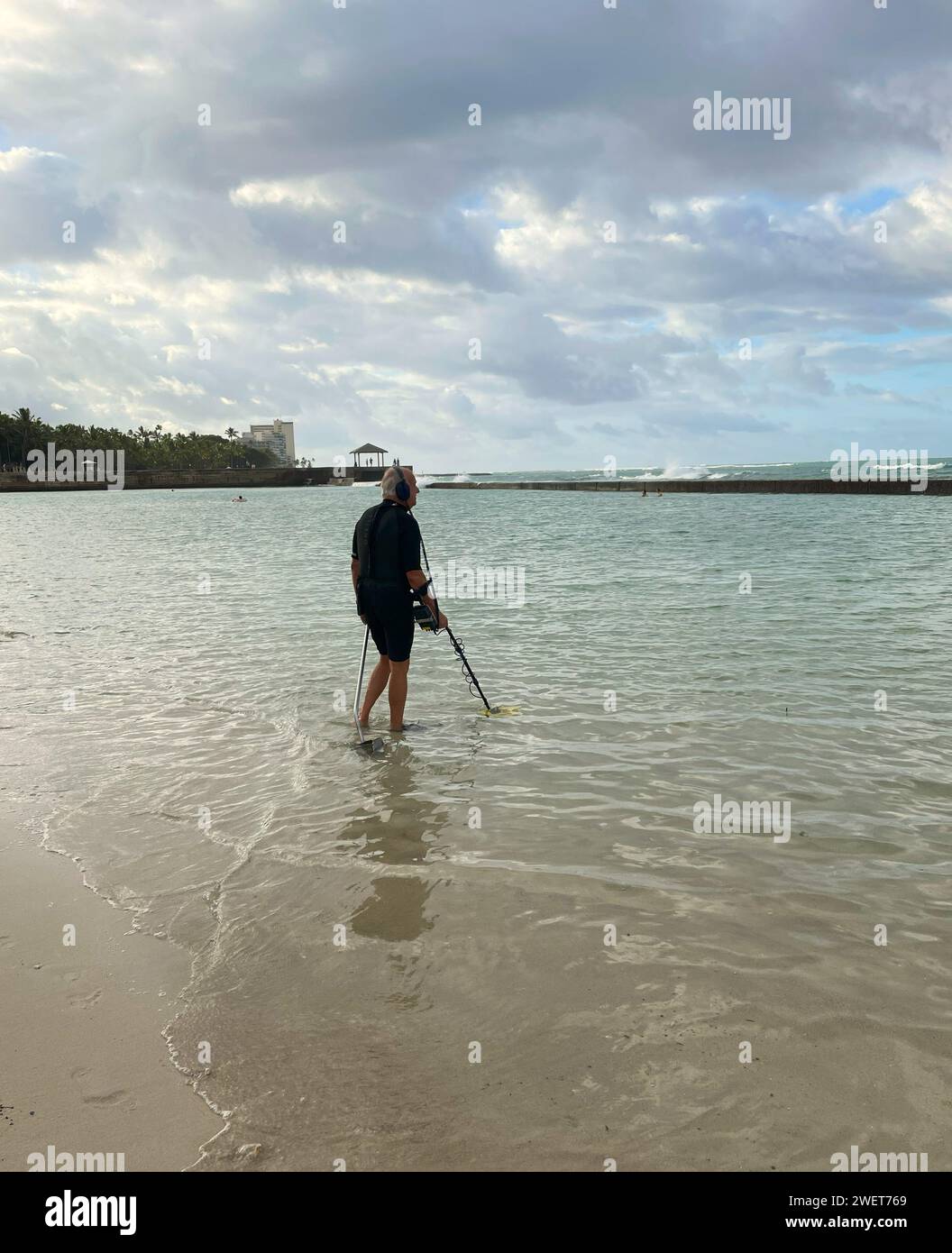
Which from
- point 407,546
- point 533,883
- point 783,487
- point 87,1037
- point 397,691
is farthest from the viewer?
point 783,487

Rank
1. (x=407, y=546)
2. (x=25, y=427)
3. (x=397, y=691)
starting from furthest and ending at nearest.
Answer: (x=25, y=427) → (x=397, y=691) → (x=407, y=546)

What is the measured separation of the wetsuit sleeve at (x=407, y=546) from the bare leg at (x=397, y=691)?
0.92 meters

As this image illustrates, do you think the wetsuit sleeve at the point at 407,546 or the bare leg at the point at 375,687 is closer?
the wetsuit sleeve at the point at 407,546

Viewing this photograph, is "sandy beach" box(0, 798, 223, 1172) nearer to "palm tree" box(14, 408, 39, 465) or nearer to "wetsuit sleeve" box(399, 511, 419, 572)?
"wetsuit sleeve" box(399, 511, 419, 572)

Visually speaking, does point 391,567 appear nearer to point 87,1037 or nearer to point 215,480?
point 87,1037

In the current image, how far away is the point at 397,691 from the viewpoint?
809cm

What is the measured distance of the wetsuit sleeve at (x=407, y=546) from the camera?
7.68 meters

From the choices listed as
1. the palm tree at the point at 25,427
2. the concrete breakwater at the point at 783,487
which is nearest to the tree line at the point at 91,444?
the palm tree at the point at 25,427

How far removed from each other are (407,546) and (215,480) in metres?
185

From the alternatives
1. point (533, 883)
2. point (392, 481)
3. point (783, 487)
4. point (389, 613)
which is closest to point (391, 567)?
point (389, 613)

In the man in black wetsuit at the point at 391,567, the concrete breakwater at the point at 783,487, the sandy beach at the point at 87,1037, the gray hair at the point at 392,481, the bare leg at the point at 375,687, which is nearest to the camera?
the sandy beach at the point at 87,1037

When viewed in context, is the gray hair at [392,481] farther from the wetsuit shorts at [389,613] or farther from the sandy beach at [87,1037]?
the sandy beach at [87,1037]

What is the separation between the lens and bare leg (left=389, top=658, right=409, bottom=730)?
8.08 metres
